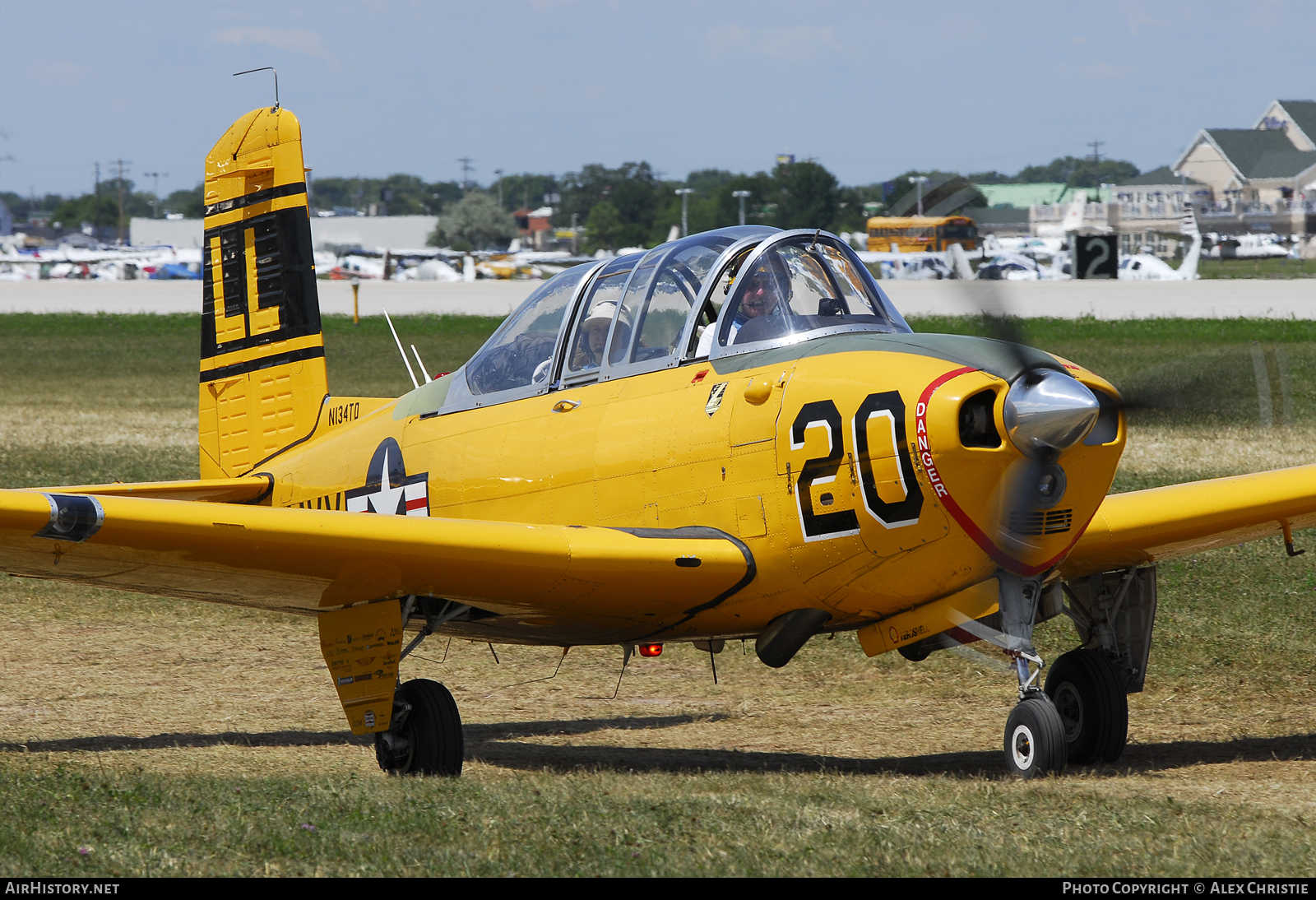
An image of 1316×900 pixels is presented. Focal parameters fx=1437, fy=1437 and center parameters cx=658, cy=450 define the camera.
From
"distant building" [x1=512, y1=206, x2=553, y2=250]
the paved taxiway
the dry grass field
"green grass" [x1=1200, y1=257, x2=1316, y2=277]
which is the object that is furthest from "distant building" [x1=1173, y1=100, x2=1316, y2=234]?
the dry grass field

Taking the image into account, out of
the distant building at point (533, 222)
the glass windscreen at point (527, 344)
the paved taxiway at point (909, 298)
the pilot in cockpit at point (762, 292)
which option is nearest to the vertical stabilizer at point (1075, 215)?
the paved taxiway at point (909, 298)

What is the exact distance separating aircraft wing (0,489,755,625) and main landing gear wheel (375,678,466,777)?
0.58 meters

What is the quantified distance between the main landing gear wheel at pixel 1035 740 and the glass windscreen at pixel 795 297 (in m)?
1.96

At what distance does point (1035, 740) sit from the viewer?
21.5 feet

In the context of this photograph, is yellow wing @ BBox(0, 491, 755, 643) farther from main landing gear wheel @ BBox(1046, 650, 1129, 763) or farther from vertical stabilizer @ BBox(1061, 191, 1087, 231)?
vertical stabilizer @ BBox(1061, 191, 1087, 231)

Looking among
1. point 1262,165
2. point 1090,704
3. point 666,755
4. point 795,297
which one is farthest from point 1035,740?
point 1262,165

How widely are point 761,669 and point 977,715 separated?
2.00 m

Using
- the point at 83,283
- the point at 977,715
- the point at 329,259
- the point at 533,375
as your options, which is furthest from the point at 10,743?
the point at 329,259

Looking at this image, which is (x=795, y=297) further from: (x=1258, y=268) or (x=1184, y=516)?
(x=1258, y=268)

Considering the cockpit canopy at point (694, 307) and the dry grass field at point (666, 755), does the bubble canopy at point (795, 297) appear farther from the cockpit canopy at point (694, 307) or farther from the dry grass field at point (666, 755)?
the dry grass field at point (666, 755)

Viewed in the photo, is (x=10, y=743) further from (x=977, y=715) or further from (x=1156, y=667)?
(x=1156, y=667)

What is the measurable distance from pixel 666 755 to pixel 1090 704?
2.45m

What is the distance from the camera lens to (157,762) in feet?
25.8

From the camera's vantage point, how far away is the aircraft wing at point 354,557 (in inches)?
238
